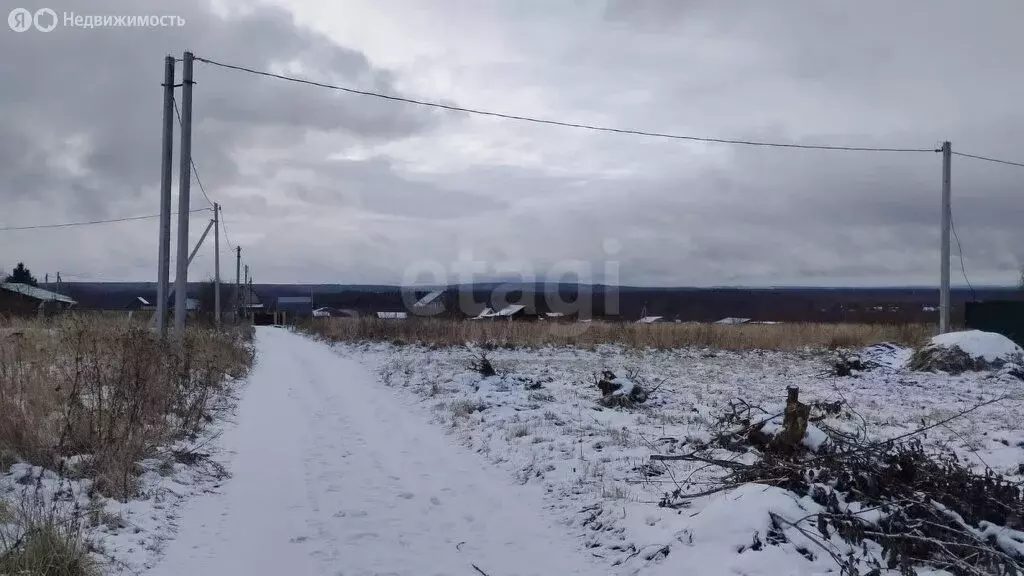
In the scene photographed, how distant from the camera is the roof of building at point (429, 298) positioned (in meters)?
68.0

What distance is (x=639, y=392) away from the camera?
11.8 meters

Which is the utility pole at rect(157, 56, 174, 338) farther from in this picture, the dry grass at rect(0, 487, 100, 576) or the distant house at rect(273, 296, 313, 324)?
the distant house at rect(273, 296, 313, 324)

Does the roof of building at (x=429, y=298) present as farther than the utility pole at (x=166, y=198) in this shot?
Yes

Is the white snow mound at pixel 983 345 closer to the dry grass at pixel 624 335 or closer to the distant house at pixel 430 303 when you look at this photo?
the dry grass at pixel 624 335

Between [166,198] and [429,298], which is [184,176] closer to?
[166,198]

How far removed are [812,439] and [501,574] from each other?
312cm

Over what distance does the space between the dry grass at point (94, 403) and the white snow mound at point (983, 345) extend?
1849 cm

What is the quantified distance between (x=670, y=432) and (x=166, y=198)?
10888mm

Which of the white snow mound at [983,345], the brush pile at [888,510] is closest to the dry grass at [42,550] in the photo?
the brush pile at [888,510]

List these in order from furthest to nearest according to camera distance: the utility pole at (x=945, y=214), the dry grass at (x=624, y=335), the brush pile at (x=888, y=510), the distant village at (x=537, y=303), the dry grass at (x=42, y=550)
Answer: the distant village at (x=537, y=303) < the dry grass at (x=624, y=335) < the utility pole at (x=945, y=214) < the brush pile at (x=888, y=510) < the dry grass at (x=42, y=550)

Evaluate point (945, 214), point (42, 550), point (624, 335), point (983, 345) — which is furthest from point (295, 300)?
point (42, 550)

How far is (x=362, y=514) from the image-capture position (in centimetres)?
534

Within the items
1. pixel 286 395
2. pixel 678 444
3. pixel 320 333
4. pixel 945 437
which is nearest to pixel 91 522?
pixel 678 444

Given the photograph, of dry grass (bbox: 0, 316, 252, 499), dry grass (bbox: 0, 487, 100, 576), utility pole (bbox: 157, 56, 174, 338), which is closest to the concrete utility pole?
utility pole (bbox: 157, 56, 174, 338)
